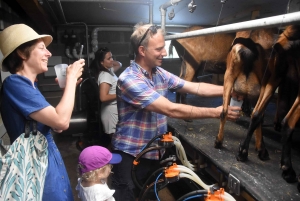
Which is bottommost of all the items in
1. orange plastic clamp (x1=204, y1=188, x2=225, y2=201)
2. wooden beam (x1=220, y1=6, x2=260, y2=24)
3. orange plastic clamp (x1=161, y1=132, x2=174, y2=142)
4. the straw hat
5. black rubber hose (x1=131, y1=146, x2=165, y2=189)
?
black rubber hose (x1=131, y1=146, x2=165, y2=189)

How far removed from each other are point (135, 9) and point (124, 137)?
243 centimetres

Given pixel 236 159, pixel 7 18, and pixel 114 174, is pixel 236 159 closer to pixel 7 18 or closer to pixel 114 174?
pixel 114 174

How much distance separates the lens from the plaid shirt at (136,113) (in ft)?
4.56

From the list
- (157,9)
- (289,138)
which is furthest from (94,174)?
(157,9)

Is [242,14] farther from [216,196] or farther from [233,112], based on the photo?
[216,196]

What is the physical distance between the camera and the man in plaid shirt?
136 centimetres

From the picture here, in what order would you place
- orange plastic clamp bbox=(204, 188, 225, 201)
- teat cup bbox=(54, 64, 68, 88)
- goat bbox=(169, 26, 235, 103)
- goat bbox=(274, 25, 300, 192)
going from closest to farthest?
orange plastic clamp bbox=(204, 188, 225, 201), goat bbox=(274, 25, 300, 192), teat cup bbox=(54, 64, 68, 88), goat bbox=(169, 26, 235, 103)

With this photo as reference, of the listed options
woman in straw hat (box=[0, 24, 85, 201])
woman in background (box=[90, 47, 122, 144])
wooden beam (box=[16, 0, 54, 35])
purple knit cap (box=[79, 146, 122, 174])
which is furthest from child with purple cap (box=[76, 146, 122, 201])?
wooden beam (box=[16, 0, 54, 35])

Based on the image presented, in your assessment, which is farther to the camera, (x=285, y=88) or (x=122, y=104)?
(x=122, y=104)

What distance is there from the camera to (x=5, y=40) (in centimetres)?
106

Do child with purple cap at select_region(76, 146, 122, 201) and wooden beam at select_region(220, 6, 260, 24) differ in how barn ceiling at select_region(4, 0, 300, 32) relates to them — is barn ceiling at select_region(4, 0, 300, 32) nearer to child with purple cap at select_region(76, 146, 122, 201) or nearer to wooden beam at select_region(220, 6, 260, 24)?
wooden beam at select_region(220, 6, 260, 24)

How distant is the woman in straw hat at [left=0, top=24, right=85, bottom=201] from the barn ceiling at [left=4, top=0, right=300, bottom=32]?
3.65 feet

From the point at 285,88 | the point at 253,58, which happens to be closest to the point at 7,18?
the point at 253,58

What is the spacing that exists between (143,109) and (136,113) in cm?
7
